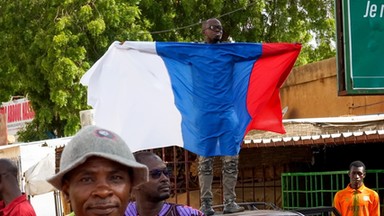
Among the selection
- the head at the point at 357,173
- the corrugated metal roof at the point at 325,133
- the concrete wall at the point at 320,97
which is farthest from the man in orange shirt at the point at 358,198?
the concrete wall at the point at 320,97

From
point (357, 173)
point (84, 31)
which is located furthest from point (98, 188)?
point (84, 31)

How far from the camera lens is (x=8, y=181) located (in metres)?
5.65

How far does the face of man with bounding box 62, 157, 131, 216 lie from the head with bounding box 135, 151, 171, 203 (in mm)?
1903

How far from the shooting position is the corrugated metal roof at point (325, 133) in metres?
11.1

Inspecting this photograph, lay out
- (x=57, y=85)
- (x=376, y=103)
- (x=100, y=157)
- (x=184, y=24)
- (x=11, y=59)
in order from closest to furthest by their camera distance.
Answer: (x=100, y=157) < (x=376, y=103) < (x=57, y=85) < (x=11, y=59) < (x=184, y=24)

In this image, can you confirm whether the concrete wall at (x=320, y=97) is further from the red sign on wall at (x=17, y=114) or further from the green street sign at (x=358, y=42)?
the red sign on wall at (x=17, y=114)

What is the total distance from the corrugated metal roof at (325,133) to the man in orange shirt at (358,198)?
5.15 feet

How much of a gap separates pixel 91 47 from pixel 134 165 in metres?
16.9

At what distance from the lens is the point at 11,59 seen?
20.0 meters

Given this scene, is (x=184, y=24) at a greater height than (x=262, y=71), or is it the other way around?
(x=184, y=24)

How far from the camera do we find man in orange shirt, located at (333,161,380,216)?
30.8ft

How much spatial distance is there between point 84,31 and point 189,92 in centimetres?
1143

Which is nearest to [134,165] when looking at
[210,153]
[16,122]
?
[210,153]

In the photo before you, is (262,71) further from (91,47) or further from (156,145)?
(91,47)
